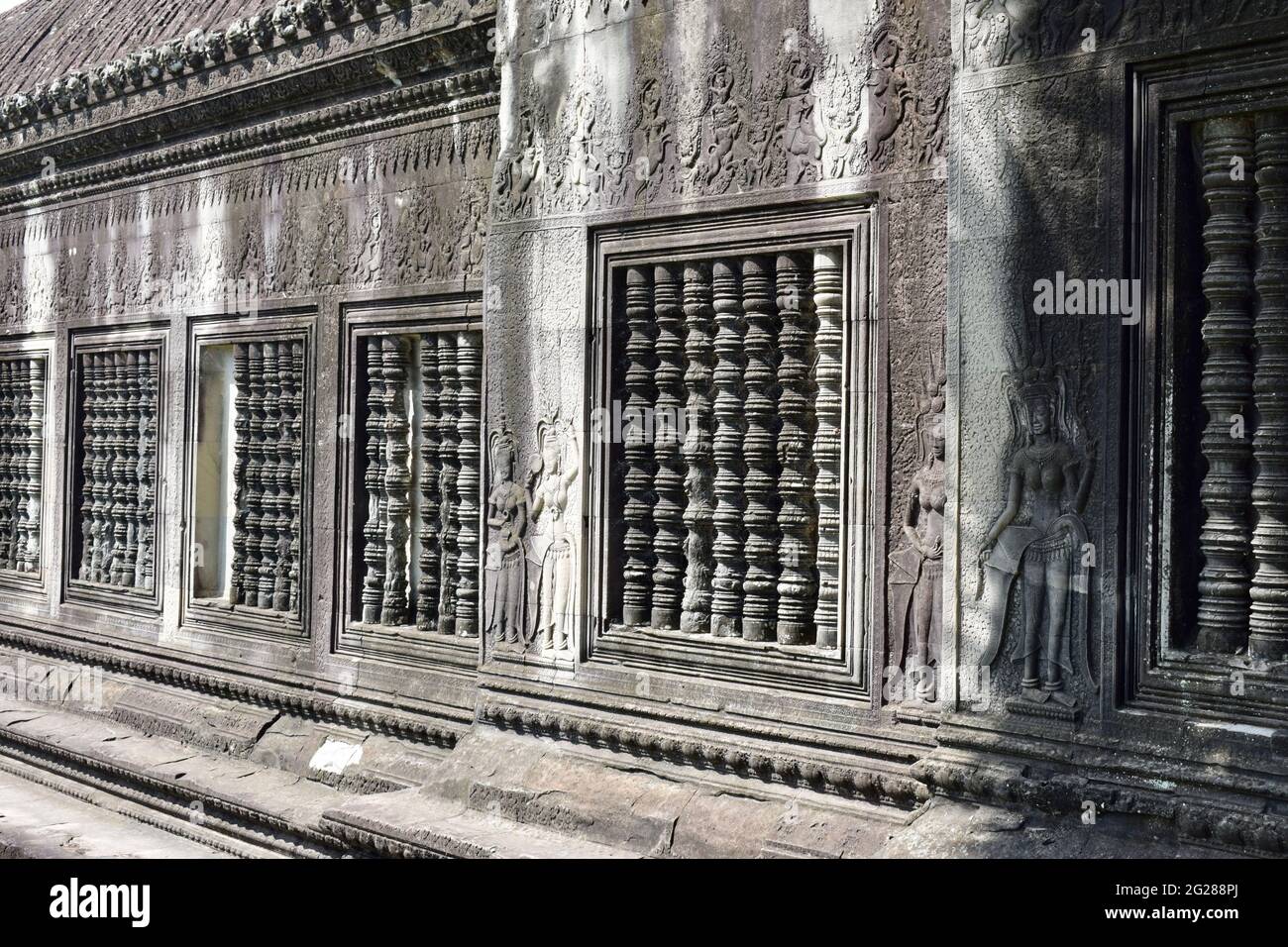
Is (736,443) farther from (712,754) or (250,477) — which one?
(250,477)

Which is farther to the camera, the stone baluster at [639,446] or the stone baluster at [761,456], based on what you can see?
the stone baluster at [639,446]

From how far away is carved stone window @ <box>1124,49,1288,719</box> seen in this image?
4.21 metres

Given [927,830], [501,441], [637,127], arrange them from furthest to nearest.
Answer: [501,441], [637,127], [927,830]

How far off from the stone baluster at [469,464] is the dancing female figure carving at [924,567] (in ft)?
9.34

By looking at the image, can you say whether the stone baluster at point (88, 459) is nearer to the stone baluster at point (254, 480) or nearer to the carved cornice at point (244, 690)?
the carved cornice at point (244, 690)

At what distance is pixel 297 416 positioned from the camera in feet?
27.8

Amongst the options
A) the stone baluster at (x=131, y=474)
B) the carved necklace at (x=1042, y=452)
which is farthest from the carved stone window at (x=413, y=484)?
the carved necklace at (x=1042, y=452)

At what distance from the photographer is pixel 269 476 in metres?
Result: 8.60

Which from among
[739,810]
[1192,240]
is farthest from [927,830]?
[1192,240]

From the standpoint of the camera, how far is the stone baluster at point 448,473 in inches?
297

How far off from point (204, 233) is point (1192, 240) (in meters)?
6.61

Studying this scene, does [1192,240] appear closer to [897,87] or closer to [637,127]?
[897,87]

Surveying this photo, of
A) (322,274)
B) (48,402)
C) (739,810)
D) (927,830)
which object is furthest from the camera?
(48,402)

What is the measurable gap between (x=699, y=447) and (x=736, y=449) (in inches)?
7.9
